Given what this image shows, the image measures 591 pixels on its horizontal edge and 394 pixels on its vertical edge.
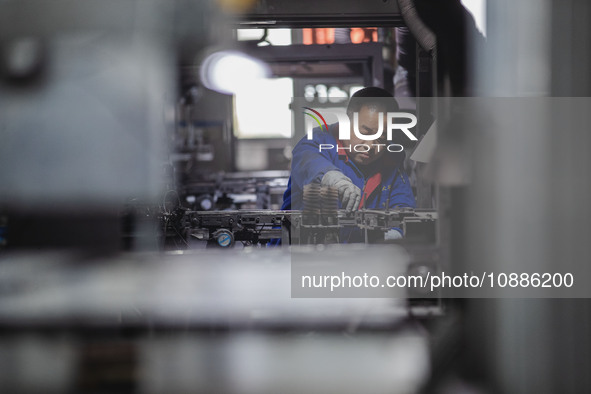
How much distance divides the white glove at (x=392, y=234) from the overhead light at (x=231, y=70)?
3011 millimetres

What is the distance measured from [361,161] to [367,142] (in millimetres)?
95

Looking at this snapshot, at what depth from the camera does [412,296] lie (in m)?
1.35

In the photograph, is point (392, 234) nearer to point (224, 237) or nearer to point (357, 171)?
point (357, 171)

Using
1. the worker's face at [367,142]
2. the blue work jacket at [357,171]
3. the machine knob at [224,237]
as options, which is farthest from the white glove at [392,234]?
the machine knob at [224,237]

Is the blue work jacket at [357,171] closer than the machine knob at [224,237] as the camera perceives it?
Yes

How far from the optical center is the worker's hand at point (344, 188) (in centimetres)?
168

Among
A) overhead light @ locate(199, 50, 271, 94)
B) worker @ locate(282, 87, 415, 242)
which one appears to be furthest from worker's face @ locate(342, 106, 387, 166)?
overhead light @ locate(199, 50, 271, 94)

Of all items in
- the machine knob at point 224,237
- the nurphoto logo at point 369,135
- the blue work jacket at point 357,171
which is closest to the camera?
the nurphoto logo at point 369,135

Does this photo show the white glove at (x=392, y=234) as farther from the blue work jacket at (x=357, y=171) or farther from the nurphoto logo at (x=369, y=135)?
the nurphoto logo at (x=369, y=135)

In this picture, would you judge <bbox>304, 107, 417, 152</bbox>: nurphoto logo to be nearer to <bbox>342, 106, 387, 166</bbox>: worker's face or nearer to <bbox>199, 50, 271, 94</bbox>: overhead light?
<bbox>342, 106, 387, 166</bbox>: worker's face

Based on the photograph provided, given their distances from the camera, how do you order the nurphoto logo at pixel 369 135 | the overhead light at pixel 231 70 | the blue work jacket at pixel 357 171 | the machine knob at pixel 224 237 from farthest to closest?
the overhead light at pixel 231 70 < the machine knob at pixel 224 237 < the blue work jacket at pixel 357 171 < the nurphoto logo at pixel 369 135

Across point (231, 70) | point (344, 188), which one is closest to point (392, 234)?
point (344, 188)

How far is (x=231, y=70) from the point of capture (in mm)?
4633

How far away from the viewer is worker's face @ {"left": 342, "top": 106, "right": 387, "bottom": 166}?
1560 millimetres
